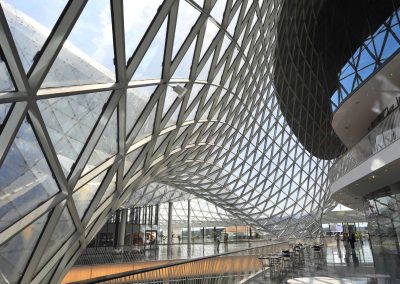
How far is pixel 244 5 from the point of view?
15.8 metres

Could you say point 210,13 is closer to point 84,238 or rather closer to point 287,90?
point 84,238

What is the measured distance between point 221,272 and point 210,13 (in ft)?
33.3

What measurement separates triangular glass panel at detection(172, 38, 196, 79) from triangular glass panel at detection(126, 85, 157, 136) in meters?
1.78

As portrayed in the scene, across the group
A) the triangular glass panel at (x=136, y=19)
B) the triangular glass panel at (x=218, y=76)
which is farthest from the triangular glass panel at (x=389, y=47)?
the triangular glass panel at (x=136, y=19)

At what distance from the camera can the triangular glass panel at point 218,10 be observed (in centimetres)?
1291

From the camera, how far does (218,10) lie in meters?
13.3

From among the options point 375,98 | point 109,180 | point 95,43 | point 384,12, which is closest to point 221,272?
point 109,180

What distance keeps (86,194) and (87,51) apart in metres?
5.93

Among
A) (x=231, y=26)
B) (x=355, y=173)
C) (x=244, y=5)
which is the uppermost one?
(x=244, y=5)

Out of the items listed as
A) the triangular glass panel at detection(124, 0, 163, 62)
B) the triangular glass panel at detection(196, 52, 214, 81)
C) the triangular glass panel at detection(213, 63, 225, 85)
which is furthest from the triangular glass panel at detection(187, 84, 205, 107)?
the triangular glass panel at detection(124, 0, 163, 62)

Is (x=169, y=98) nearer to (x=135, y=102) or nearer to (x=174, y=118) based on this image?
(x=174, y=118)

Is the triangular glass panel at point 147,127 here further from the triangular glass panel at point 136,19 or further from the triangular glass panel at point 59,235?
the triangular glass panel at point 136,19

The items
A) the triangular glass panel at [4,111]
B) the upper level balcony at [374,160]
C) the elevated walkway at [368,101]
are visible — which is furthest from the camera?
the elevated walkway at [368,101]

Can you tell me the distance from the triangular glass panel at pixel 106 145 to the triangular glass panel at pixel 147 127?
6.44ft
